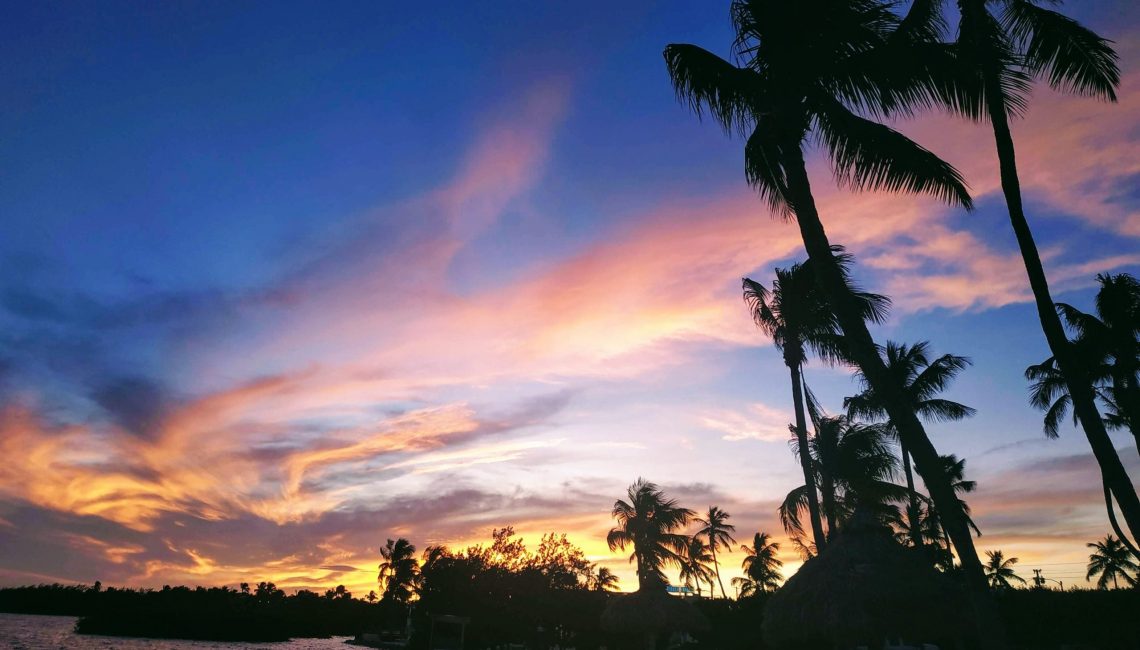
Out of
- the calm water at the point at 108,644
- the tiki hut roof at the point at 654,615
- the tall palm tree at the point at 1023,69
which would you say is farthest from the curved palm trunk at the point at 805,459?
the calm water at the point at 108,644

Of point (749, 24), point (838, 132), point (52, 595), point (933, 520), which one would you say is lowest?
point (52, 595)

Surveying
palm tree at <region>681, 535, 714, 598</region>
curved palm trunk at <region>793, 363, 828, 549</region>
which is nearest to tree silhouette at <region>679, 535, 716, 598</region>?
palm tree at <region>681, 535, 714, 598</region>

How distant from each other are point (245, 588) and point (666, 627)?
136 m

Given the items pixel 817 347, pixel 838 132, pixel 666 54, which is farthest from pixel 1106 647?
pixel 666 54

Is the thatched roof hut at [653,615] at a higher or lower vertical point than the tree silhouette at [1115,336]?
lower

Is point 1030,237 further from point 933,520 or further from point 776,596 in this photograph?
point 933,520

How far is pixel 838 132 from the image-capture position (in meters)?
11.0

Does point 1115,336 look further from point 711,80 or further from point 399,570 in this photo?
point 399,570

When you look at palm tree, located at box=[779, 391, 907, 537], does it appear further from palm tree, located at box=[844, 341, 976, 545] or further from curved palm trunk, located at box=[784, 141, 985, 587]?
curved palm trunk, located at box=[784, 141, 985, 587]

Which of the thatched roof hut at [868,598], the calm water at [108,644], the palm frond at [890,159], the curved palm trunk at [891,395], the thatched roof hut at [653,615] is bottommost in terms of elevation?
the calm water at [108,644]

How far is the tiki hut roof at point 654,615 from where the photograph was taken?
25564mm

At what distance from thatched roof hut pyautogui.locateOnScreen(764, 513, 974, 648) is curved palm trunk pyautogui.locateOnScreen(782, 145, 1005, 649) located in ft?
25.1

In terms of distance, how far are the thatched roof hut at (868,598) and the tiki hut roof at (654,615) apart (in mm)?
8936

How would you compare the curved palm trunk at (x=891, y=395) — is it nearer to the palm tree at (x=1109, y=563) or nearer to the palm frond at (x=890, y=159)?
the palm frond at (x=890, y=159)
